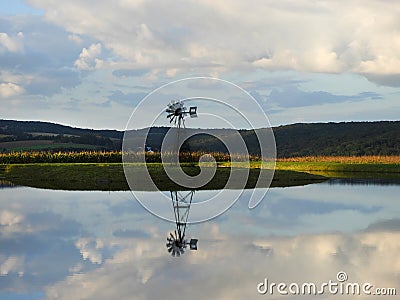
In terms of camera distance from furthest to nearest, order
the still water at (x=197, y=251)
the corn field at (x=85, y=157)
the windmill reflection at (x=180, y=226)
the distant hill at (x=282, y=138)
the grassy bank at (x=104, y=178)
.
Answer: the distant hill at (x=282, y=138), the corn field at (x=85, y=157), the grassy bank at (x=104, y=178), the windmill reflection at (x=180, y=226), the still water at (x=197, y=251)

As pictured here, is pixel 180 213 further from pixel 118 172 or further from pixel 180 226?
pixel 118 172

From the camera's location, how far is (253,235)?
19.1 metres

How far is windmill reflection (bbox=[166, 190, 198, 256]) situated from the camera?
55.7ft

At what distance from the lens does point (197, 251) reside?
16578 millimetres

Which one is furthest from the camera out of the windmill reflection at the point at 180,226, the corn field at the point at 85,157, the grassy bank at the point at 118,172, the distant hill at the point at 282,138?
the distant hill at the point at 282,138

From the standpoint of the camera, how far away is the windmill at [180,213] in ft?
56.4

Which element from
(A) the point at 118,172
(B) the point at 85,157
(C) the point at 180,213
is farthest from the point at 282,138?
(C) the point at 180,213

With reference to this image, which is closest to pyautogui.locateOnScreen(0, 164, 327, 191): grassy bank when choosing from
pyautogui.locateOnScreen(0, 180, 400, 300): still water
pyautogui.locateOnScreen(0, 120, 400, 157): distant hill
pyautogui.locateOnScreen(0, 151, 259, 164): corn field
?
pyautogui.locateOnScreen(0, 151, 259, 164): corn field

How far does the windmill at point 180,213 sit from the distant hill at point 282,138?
21893 mm

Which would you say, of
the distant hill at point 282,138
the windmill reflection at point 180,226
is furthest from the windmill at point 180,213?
the distant hill at point 282,138

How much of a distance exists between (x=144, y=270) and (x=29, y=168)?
1488 inches

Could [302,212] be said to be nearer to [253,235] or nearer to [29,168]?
[253,235]

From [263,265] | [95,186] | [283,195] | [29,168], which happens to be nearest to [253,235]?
[263,265]

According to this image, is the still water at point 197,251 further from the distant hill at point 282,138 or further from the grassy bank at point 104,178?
the distant hill at point 282,138
